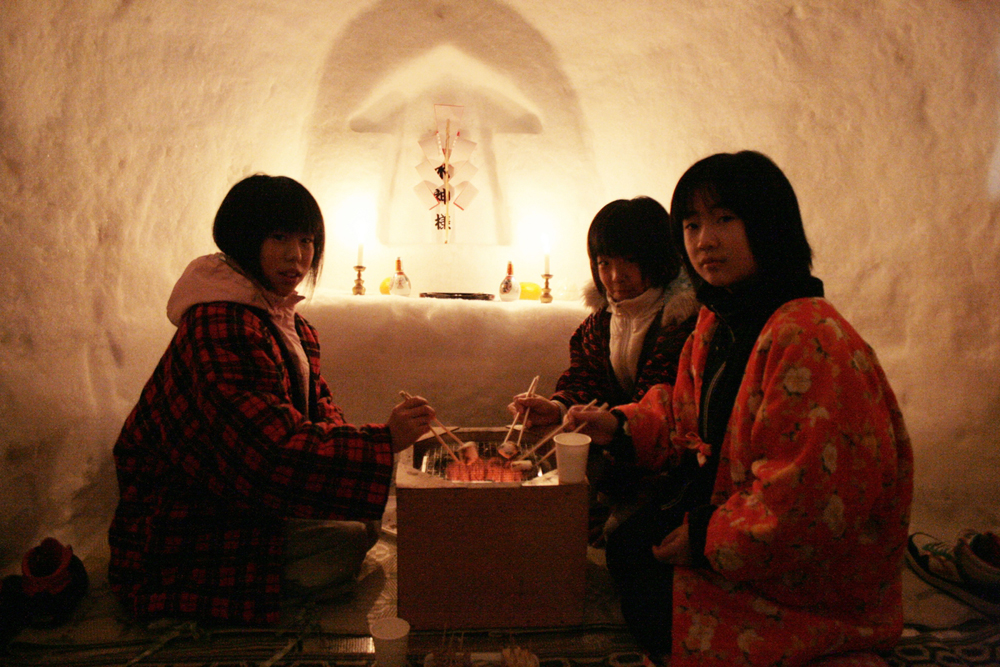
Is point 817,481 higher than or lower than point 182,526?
higher

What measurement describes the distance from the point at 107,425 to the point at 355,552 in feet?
3.70

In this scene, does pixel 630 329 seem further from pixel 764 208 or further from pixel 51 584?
pixel 51 584

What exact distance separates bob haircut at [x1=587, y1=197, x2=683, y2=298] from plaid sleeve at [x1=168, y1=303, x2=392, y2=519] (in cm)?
102

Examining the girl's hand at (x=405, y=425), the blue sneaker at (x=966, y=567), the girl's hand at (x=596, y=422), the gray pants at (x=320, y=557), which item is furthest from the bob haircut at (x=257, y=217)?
the blue sneaker at (x=966, y=567)

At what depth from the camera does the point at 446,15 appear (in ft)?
10.5

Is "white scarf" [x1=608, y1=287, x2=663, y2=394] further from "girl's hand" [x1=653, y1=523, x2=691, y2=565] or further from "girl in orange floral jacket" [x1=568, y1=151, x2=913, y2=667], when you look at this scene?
"girl's hand" [x1=653, y1=523, x2=691, y2=565]

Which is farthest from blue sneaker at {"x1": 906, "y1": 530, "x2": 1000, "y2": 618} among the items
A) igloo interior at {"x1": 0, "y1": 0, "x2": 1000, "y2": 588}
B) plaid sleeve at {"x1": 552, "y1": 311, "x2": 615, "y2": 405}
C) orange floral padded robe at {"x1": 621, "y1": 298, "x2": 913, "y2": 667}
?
plaid sleeve at {"x1": 552, "y1": 311, "x2": 615, "y2": 405}

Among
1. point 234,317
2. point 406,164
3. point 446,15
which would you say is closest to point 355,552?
point 234,317

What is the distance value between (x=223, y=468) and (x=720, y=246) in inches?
51.0

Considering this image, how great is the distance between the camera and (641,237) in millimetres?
2039

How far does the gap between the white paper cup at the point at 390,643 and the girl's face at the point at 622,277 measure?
1.27 m

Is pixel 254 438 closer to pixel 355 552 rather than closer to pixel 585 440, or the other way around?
pixel 355 552

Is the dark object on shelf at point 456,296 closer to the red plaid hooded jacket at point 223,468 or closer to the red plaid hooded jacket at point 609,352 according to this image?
the red plaid hooded jacket at point 609,352

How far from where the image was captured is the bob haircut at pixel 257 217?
5.47 feet
